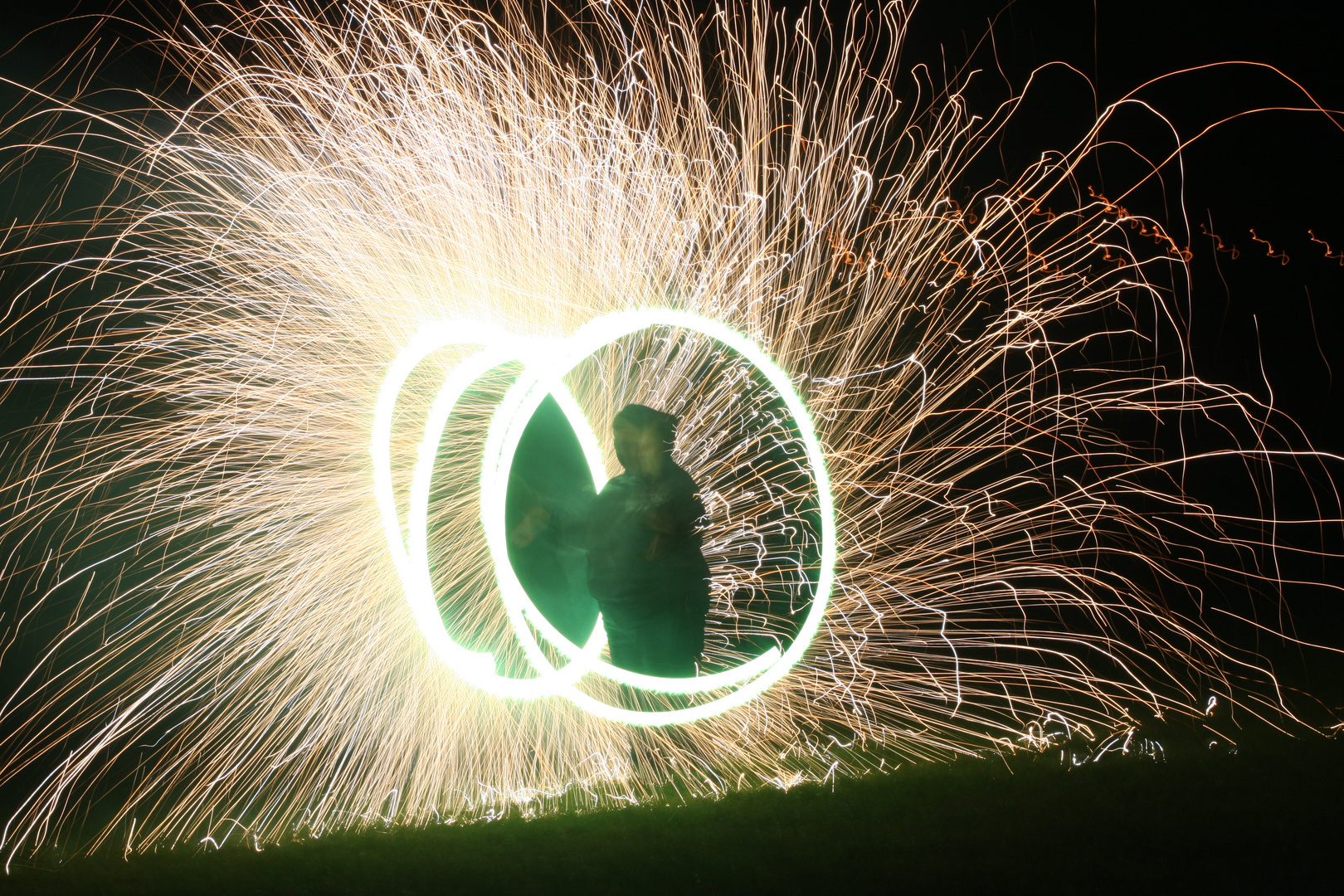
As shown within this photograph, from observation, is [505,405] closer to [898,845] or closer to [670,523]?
[670,523]

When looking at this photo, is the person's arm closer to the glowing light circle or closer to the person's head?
the person's head

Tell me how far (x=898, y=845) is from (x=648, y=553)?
1467 millimetres

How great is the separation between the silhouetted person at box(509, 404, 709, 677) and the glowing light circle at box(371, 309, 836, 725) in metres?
0.14

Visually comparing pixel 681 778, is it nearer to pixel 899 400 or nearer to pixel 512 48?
pixel 899 400

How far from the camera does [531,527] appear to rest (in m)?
4.07

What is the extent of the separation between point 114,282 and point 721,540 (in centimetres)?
390

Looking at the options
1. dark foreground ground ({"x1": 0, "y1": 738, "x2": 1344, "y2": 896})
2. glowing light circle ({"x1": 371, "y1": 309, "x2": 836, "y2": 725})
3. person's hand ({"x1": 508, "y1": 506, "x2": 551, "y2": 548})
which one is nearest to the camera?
dark foreground ground ({"x1": 0, "y1": 738, "x2": 1344, "y2": 896})

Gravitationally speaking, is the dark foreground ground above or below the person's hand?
below

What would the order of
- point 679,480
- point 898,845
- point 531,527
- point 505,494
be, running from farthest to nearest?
point 531,527, point 679,480, point 505,494, point 898,845

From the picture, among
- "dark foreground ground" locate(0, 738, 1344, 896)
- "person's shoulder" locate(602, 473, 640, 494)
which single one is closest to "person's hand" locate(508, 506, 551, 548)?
"person's shoulder" locate(602, 473, 640, 494)

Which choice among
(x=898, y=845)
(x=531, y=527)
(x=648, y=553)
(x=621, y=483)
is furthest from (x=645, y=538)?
(x=898, y=845)

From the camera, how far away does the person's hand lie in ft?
13.3

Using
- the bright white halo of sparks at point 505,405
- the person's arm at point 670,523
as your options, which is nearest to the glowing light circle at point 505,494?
the bright white halo of sparks at point 505,405

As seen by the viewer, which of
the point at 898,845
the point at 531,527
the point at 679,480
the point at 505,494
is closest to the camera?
the point at 898,845
